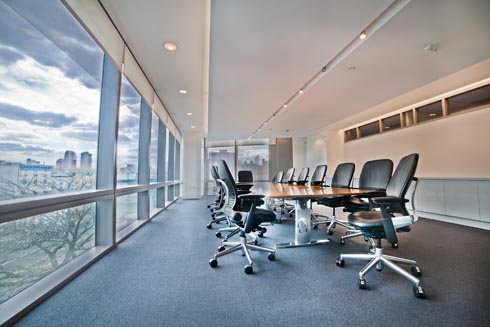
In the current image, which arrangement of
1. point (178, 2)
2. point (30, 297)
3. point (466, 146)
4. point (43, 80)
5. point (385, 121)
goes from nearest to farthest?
point (30, 297) → point (43, 80) → point (178, 2) → point (466, 146) → point (385, 121)

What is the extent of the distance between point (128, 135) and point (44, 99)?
179 centimetres

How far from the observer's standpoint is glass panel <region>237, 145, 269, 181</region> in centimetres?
1018

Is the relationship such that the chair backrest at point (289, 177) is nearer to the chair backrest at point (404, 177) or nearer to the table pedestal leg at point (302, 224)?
the table pedestal leg at point (302, 224)

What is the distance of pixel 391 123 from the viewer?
234 inches

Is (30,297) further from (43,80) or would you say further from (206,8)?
(206,8)

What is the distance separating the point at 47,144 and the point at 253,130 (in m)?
6.41

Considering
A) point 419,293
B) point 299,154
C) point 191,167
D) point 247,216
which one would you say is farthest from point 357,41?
point 299,154

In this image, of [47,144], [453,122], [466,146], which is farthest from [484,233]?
[47,144]

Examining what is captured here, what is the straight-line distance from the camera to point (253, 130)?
7754 millimetres

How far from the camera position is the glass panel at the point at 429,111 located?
15.4 ft

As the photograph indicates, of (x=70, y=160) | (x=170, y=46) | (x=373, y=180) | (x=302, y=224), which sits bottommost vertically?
(x=302, y=224)

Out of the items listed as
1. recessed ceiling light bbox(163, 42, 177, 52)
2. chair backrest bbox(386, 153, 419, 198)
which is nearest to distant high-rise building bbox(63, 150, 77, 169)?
recessed ceiling light bbox(163, 42, 177, 52)

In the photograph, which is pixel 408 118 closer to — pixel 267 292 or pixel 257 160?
pixel 267 292

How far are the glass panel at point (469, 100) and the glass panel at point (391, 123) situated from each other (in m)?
1.23
